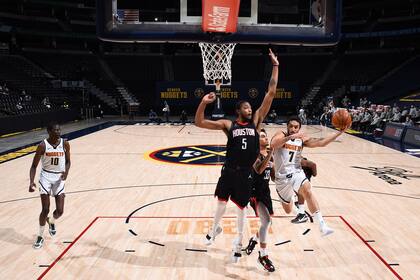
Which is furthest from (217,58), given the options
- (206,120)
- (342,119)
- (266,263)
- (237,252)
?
(266,263)

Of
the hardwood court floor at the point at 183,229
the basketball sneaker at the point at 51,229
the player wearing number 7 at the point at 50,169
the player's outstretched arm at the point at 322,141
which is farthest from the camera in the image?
the basketball sneaker at the point at 51,229

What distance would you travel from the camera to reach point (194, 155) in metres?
13.9

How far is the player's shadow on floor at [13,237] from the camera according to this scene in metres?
6.01

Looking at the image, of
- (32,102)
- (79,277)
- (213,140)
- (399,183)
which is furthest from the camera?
(32,102)

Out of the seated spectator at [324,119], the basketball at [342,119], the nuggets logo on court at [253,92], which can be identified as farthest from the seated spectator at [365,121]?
the basketball at [342,119]

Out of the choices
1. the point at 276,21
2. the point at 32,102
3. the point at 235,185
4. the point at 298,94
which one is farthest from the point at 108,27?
the point at 298,94

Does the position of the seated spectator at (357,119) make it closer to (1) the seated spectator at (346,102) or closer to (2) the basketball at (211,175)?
(2) the basketball at (211,175)

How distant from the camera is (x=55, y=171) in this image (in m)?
5.86

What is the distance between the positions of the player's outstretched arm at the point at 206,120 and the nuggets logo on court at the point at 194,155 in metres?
7.37

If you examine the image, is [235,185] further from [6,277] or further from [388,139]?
[388,139]

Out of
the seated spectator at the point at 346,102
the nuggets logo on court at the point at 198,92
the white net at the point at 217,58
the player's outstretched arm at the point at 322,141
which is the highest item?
the white net at the point at 217,58

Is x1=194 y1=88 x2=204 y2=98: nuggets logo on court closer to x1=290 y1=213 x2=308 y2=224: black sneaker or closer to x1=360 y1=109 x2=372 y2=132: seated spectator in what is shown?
x1=360 y1=109 x2=372 y2=132: seated spectator

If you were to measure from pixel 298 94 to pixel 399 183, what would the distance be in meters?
21.7

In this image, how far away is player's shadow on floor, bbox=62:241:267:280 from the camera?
515 centimetres
